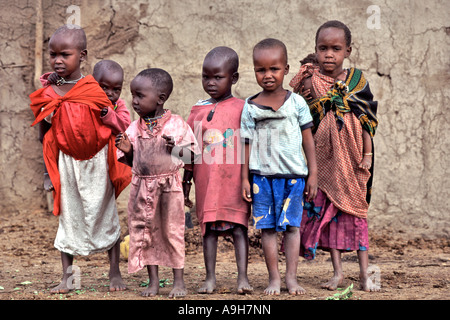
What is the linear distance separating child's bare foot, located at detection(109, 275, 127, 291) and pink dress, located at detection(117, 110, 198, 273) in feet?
1.03

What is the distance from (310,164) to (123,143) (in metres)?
1.24

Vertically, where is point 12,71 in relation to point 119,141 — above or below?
above

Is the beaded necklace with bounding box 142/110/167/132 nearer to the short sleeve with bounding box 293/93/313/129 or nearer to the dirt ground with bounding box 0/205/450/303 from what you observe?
the short sleeve with bounding box 293/93/313/129

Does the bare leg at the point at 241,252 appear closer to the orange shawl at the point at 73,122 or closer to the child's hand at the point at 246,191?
Answer: the child's hand at the point at 246,191

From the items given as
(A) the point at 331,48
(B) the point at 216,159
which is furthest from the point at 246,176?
(A) the point at 331,48

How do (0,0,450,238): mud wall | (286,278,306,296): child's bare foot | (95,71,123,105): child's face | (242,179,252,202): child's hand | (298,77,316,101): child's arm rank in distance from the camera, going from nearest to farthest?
(286,278,306,296): child's bare foot, (242,179,252,202): child's hand, (298,77,316,101): child's arm, (95,71,123,105): child's face, (0,0,450,238): mud wall

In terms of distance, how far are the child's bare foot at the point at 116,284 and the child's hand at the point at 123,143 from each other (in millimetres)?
924

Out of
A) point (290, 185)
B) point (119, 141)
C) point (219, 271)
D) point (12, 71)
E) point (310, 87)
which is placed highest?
point (12, 71)

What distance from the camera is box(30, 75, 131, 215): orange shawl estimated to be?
3.92 metres

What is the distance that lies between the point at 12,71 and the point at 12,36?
1.26ft

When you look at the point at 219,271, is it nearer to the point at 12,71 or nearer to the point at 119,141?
the point at 119,141

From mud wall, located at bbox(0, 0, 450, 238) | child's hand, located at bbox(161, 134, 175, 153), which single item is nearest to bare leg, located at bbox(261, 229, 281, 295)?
child's hand, located at bbox(161, 134, 175, 153)

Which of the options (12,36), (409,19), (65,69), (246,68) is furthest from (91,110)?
(409,19)

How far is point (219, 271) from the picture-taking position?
15.7 ft
